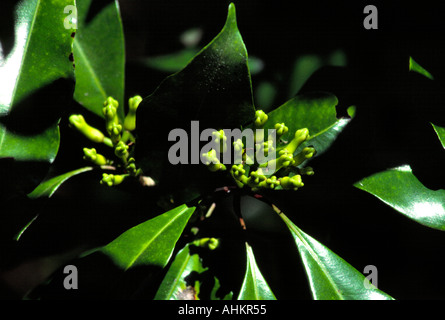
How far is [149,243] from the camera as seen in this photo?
110 cm

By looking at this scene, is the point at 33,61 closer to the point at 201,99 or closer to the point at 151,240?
the point at 201,99

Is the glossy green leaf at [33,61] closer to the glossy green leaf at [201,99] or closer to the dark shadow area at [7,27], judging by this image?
the dark shadow area at [7,27]

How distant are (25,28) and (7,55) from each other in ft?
0.27

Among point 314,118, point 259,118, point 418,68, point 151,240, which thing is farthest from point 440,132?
point 151,240

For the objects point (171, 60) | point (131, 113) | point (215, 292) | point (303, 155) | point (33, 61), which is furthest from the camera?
point (171, 60)

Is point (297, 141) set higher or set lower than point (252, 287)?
higher

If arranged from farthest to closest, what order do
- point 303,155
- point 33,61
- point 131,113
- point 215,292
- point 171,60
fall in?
point 171,60, point 215,292, point 131,113, point 303,155, point 33,61

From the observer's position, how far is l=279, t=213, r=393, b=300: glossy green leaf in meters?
1.15

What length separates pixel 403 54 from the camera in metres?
1.37

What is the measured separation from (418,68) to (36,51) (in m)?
1.03

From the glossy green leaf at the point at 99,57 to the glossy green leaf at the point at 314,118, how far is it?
21.6 inches

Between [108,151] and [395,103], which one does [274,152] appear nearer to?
[395,103]

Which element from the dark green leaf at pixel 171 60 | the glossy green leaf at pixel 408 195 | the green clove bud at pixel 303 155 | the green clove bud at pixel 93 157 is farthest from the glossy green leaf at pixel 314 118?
the dark green leaf at pixel 171 60
